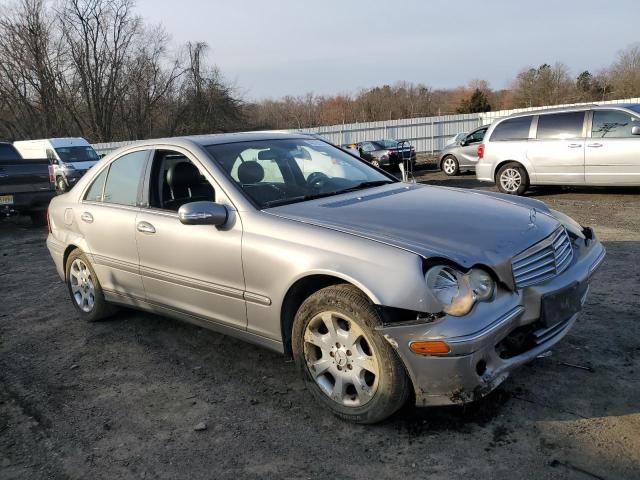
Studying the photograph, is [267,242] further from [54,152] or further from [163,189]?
[54,152]

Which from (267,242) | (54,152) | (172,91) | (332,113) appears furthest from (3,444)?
(332,113)

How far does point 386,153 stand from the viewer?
20172mm

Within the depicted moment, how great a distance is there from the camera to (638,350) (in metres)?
3.62

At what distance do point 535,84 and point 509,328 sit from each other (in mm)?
46509

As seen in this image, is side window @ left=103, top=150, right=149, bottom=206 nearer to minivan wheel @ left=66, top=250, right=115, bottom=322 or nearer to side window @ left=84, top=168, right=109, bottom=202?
side window @ left=84, top=168, right=109, bottom=202

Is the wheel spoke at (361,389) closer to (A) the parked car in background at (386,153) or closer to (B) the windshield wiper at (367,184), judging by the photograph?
(B) the windshield wiper at (367,184)

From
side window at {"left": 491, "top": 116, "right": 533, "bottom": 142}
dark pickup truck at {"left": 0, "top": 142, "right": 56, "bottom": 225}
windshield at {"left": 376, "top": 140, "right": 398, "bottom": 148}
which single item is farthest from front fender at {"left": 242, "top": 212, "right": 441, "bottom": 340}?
windshield at {"left": 376, "top": 140, "right": 398, "bottom": 148}

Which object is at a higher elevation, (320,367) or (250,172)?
(250,172)

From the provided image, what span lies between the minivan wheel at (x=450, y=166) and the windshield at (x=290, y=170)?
42.3 feet

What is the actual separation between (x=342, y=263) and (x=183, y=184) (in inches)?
70.8

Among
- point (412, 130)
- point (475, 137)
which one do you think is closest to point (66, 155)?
point (475, 137)

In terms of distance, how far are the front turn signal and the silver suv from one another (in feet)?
28.0

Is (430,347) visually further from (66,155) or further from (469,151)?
(66,155)

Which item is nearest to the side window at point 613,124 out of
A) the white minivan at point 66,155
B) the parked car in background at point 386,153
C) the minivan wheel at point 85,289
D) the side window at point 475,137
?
the side window at point 475,137
